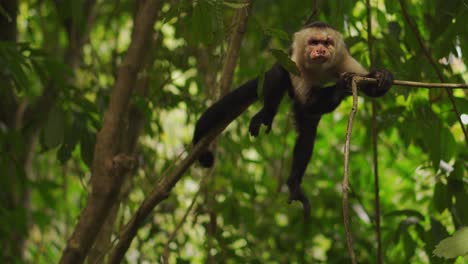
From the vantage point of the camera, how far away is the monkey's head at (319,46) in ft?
9.25

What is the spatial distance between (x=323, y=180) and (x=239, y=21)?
211cm

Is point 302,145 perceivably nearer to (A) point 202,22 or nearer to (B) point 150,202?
(B) point 150,202

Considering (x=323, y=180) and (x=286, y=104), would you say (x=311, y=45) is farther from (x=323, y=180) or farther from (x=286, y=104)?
(x=323, y=180)

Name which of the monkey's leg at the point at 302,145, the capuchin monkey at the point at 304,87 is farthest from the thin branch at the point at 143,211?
the monkey's leg at the point at 302,145

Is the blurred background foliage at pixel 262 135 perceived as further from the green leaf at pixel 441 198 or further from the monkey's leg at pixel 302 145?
Result: the monkey's leg at pixel 302 145

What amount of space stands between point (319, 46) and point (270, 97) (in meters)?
0.32

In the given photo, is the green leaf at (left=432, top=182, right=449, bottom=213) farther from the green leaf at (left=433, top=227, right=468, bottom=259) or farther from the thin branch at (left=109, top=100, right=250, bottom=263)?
the green leaf at (left=433, top=227, right=468, bottom=259)

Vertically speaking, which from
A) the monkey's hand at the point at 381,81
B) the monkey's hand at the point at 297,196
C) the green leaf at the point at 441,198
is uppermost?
the monkey's hand at the point at 381,81

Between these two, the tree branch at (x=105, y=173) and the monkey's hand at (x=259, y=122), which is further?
the monkey's hand at (x=259, y=122)

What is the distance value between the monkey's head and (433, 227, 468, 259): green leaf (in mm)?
1490

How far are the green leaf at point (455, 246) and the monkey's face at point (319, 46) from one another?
1488mm

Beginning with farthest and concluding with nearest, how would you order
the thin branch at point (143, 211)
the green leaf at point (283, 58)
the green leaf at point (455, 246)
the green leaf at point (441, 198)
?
the green leaf at point (441, 198) → the thin branch at point (143, 211) → the green leaf at point (283, 58) → the green leaf at point (455, 246)

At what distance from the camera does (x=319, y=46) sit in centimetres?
281

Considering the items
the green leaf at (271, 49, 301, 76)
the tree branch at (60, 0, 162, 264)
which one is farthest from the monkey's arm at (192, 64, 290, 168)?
the green leaf at (271, 49, 301, 76)
